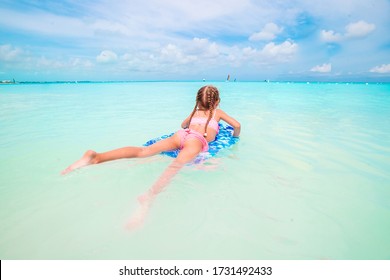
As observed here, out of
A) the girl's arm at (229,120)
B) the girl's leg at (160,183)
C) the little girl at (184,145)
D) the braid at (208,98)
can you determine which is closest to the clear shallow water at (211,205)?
the girl's leg at (160,183)

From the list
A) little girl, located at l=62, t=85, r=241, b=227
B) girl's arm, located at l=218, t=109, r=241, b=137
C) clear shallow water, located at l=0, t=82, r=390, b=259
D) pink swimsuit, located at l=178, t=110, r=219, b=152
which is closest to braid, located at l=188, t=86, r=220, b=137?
little girl, located at l=62, t=85, r=241, b=227

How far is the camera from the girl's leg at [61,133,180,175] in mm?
2898

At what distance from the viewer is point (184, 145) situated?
362 centimetres

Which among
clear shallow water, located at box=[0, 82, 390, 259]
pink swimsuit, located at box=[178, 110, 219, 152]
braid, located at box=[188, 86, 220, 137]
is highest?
braid, located at box=[188, 86, 220, 137]

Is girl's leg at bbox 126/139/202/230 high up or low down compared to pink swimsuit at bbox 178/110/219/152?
down

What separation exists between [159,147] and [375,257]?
9.40 ft

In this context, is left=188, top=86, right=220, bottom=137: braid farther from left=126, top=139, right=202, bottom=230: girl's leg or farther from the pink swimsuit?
left=126, top=139, right=202, bottom=230: girl's leg

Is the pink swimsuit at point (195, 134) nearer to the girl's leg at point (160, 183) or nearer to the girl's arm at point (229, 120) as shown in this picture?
the girl's leg at point (160, 183)

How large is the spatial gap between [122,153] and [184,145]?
3.19ft

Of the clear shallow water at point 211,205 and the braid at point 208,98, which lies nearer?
the clear shallow water at point 211,205

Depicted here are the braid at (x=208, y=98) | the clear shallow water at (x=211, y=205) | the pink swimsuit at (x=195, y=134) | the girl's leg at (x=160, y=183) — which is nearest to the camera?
the clear shallow water at (x=211, y=205)

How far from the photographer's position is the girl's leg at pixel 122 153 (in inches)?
114

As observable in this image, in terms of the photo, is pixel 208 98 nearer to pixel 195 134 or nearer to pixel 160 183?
pixel 195 134
